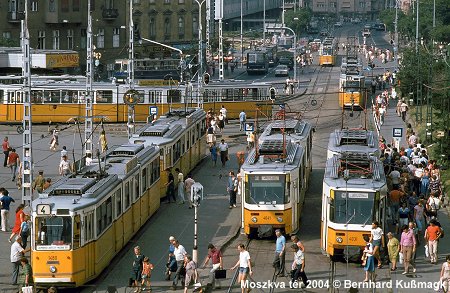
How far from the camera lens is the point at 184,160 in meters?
50.2

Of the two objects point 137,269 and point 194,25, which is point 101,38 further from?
point 137,269

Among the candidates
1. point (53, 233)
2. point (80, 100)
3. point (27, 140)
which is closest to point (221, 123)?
point (80, 100)

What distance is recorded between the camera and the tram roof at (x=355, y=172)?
35919mm

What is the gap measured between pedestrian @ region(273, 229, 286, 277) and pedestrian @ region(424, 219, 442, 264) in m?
4.28

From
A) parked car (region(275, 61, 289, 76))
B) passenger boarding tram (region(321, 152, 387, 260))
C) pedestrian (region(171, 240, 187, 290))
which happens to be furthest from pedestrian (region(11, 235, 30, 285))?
parked car (region(275, 61, 289, 76))

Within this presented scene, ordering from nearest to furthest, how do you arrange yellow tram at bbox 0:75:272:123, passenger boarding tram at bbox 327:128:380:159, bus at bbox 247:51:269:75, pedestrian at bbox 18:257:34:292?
pedestrian at bbox 18:257:34:292 < passenger boarding tram at bbox 327:128:380:159 < yellow tram at bbox 0:75:272:123 < bus at bbox 247:51:269:75

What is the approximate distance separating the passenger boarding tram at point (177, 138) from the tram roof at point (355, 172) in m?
8.60

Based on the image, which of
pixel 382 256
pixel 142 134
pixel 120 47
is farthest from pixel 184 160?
pixel 120 47

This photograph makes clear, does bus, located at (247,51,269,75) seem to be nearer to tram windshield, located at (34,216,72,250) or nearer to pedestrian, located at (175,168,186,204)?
pedestrian, located at (175,168,186,204)

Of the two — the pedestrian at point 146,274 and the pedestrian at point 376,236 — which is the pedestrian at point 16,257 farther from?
the pedestrian at point 376,236

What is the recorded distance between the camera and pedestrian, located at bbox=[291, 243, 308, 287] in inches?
1296

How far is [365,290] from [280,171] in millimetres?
6316

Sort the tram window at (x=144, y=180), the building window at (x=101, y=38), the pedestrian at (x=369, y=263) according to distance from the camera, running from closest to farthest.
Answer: the pedestrian at (x=369, y=263) < the tram window at (x=144, y=180) < the building window at (x=101, y=38)

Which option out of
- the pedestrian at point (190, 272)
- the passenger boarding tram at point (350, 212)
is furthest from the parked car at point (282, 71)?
the pedestrian at point (190, 272)
